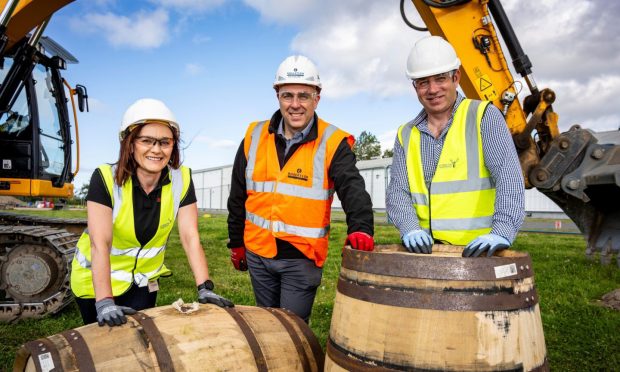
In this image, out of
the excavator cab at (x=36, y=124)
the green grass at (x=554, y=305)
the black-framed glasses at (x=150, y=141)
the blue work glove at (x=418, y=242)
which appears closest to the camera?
the blue work glove at (x=418, y=242)

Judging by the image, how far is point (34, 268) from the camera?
24.1 feet

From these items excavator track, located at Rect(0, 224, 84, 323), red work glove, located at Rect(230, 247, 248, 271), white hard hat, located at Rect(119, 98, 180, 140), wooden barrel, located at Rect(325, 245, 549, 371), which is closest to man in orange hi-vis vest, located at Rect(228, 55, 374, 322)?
red work glove, located at Rect(230, 247, 248, 271)

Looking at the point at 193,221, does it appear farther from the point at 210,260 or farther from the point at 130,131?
the point at 210,260

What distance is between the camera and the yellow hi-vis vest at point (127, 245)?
339 centimetres

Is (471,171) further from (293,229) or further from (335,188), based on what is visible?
(293,229)

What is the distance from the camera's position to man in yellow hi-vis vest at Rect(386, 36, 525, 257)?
3.15 meters

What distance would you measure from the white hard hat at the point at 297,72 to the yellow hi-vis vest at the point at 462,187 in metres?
1.11

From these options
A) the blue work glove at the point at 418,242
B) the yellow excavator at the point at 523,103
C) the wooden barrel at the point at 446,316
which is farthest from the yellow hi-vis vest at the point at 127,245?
the yellow excavator at the point at 523,103

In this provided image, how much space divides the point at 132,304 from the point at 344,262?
5.72 ft

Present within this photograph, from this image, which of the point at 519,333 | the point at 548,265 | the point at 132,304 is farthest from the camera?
the point at 548,265

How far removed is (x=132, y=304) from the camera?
12.1 feet

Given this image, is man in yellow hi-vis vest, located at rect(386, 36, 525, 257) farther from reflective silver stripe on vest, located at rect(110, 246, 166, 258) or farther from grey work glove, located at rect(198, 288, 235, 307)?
reflective silver stripe on vest, located at rect(110, 246, 166, 258)

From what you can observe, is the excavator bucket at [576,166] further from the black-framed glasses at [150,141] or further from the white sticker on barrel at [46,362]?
the white sticker on barrel at [46,362]

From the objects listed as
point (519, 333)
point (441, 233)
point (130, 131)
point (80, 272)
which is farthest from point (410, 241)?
point (80, 272)
